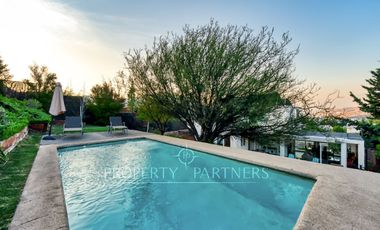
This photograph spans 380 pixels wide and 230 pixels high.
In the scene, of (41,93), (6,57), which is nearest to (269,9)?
(41,93)

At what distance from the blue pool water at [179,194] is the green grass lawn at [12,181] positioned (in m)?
0.75

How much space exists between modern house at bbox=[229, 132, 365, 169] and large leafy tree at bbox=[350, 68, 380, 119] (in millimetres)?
6909

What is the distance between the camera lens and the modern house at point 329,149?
45.1 ft

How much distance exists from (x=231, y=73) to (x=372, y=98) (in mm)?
18196

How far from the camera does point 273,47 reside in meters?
10.8

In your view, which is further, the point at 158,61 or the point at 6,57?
the point at 6,57

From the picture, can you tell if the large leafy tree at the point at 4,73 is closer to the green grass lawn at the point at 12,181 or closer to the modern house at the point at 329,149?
the green grass lawn at the point at 12,181

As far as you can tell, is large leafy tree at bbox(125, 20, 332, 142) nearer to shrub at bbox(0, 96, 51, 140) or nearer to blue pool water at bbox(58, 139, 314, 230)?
blue pool water at bbox(58, 139, 314, 230)

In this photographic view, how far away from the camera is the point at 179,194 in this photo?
443 centimetres

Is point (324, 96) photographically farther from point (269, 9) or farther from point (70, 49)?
point (70, 49)

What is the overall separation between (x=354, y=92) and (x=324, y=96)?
1384 cm

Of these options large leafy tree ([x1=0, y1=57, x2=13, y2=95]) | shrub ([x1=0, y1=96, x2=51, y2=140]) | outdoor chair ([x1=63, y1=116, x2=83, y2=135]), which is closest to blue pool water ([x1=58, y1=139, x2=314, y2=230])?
shrub ([x1=0, y1=96, x2=51, y2=140])

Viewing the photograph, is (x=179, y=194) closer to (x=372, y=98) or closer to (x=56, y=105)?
(x=56, y=105)

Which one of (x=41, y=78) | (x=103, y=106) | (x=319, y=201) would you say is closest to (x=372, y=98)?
(x=319, y=201)
